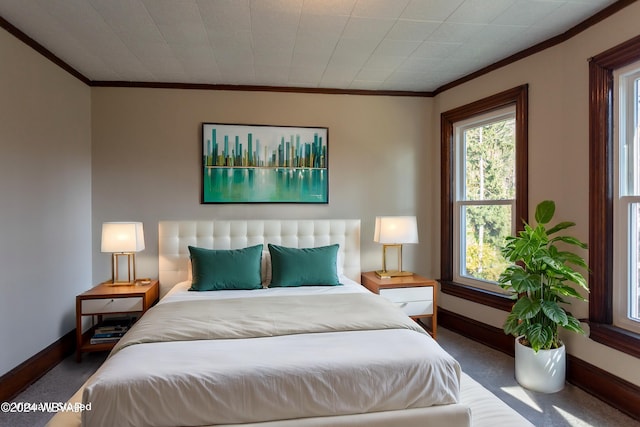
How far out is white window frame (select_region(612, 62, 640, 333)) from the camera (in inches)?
95.6

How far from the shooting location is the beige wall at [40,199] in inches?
101

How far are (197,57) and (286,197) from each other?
5.20 ft

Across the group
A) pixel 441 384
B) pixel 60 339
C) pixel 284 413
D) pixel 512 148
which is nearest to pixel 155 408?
pixel 284 413

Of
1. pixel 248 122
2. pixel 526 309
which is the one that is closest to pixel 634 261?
pixel 526 309

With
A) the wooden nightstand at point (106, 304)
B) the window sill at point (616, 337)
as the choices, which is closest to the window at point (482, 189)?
the window sill at point (616, 337)

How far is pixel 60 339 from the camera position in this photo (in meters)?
3.19

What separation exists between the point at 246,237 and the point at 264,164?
0.80 m

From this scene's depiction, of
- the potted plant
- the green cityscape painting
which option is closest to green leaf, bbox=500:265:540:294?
the potted plant

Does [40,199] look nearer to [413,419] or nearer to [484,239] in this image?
[413,419]

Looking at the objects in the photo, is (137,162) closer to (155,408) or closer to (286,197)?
(286,197)

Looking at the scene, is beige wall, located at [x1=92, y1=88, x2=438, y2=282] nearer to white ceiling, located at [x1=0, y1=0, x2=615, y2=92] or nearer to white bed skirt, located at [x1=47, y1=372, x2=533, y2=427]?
white ceiling, located at [x1=0, y1=0, x2=615, y2=92]

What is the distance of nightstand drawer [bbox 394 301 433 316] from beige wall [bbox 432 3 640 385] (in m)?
1.12

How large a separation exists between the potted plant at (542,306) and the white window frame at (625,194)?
210 mm

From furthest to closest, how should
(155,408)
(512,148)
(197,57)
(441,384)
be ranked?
(512,148)
(197,57)
(441,384)
(155,408)
